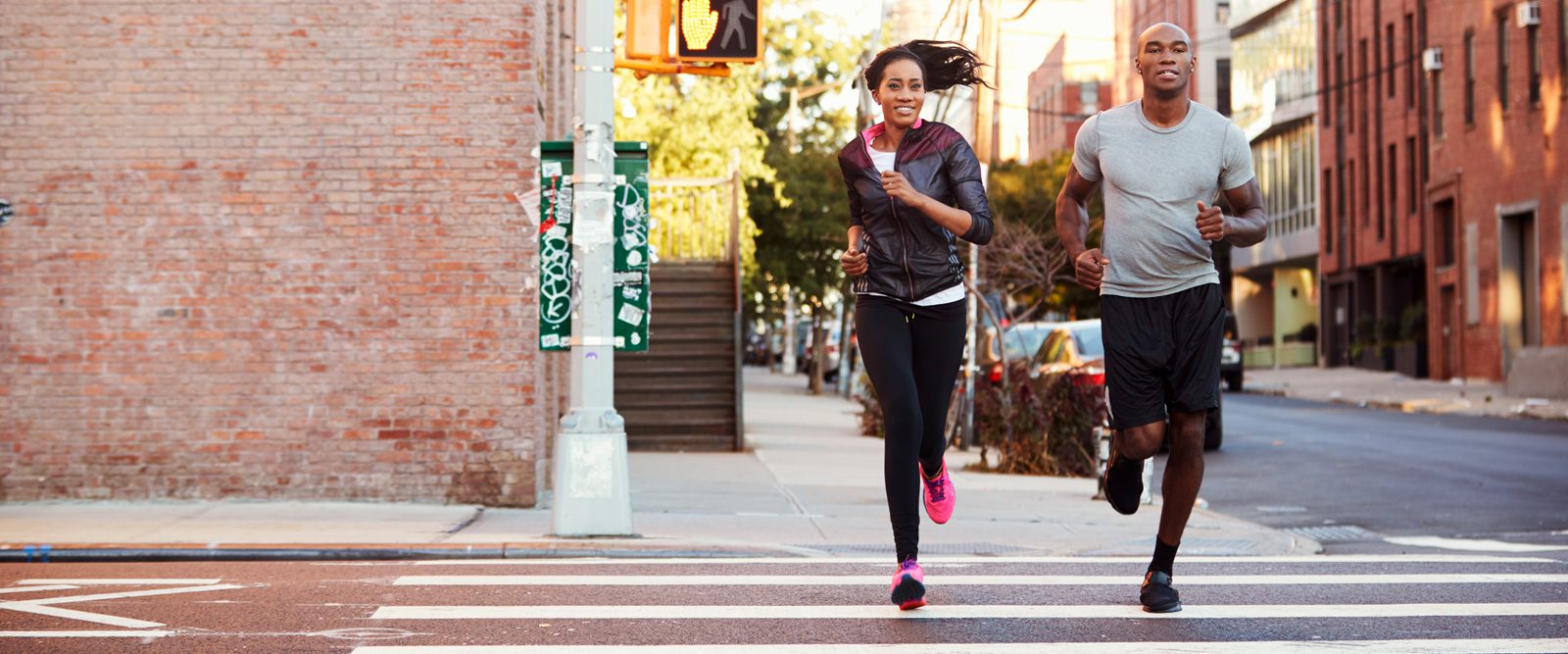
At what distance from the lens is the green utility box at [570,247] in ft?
32.6

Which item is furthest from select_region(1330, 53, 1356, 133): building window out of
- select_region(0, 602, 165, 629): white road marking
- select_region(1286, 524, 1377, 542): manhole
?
select_region(0, 602, 165, 629): white road marking

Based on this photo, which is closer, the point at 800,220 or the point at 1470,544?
the point at 1470,544

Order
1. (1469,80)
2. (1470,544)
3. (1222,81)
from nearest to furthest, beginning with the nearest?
(1470,544) → (1469,80) → (1222,81)

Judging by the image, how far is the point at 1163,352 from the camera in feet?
20.3

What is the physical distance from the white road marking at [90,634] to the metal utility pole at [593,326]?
11.5 feet

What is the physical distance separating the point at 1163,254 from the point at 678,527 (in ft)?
15.4

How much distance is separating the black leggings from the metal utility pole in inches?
130

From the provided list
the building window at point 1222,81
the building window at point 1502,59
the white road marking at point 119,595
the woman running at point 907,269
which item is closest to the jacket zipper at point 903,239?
the woman running at point 907,269

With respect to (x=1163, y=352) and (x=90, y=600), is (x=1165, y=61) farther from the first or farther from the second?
(x=90, y=600)

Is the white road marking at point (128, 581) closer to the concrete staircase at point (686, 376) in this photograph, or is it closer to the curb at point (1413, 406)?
the concrete staircase at point (686, 376)

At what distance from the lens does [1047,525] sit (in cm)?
1098

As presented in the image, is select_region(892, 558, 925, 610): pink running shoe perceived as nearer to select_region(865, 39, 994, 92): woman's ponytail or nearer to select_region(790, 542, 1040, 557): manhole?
select_region(865, 39, 994, 92): woman's ponytail

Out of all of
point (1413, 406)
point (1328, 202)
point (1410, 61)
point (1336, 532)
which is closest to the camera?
point (1336, 532)

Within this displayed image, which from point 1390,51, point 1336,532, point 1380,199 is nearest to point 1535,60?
point 1390,51
